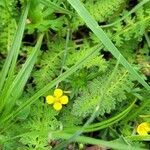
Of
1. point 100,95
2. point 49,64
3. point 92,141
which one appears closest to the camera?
point 92,141

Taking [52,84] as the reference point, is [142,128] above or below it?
below

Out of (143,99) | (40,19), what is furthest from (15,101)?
(143,99)

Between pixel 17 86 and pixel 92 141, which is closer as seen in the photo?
pixel 92 141

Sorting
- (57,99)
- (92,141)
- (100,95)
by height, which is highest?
(57,99)

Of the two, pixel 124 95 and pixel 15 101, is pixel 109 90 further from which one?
pixel 15 101

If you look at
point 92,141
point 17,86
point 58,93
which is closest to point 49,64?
point 58,93

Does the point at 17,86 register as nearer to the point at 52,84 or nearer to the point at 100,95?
the point at 52,84

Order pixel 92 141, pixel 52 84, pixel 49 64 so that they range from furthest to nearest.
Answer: pixel 49 64 → pixel 52 84 → pixel 92 141
